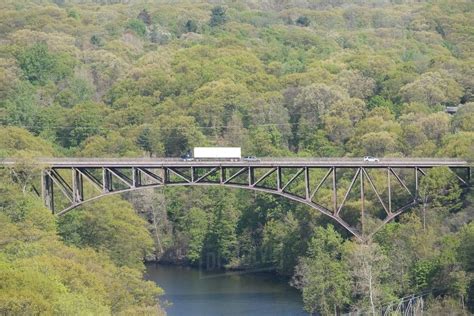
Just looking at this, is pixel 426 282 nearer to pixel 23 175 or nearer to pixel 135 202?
pixel 23 175

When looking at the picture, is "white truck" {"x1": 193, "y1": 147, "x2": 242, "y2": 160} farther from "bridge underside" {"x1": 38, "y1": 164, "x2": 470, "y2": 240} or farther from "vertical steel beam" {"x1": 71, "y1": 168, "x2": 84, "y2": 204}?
"vertical steel beam" {"x1": 71, "y1": 168, "x2": 84, "y2": 204}

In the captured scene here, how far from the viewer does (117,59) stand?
162375mm

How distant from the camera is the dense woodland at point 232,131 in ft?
249

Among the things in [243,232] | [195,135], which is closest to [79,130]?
[195,135]

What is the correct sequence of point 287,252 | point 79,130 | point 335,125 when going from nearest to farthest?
1. point 287,252
2. point 335,125
3. point 79,130

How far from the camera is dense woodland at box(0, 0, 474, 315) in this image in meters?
75.8

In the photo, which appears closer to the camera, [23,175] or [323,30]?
[23,175]

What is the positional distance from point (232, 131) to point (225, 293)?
39.0 metres

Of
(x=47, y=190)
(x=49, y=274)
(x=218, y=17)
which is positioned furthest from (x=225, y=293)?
(x=218, y=17)

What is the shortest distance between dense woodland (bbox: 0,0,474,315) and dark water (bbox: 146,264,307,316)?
1818mm

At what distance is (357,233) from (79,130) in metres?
48.8

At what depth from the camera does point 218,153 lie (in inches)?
3659

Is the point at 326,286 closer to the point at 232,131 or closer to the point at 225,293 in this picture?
the point at 225,293

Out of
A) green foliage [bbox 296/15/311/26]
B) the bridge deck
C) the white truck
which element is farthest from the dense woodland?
the white truck
